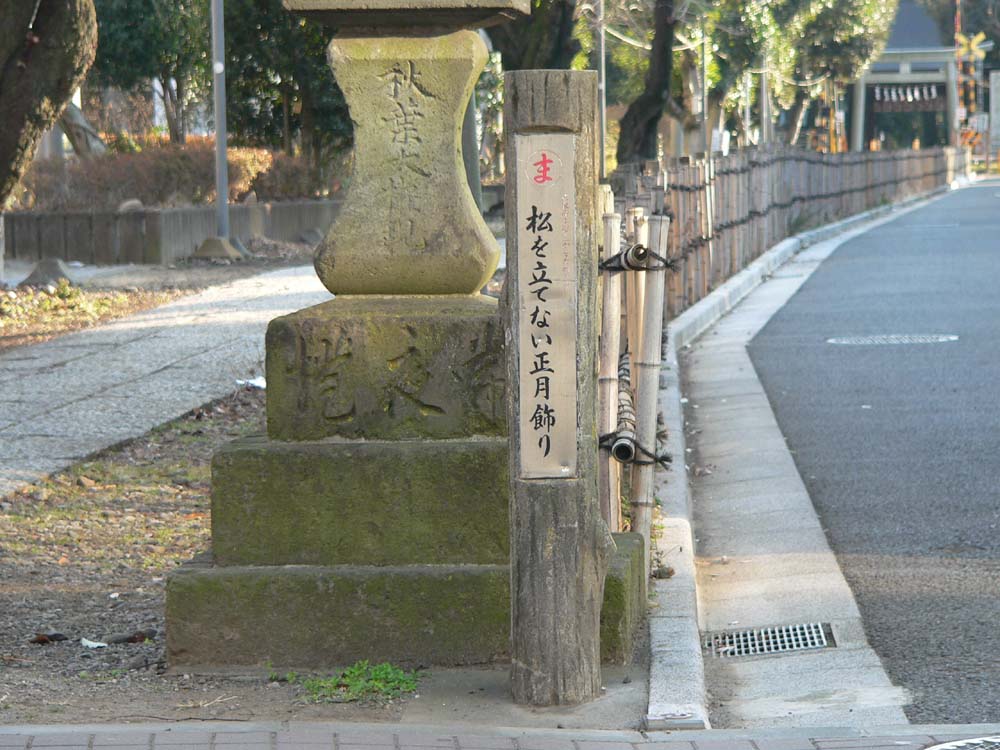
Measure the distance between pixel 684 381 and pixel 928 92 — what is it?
238 feet

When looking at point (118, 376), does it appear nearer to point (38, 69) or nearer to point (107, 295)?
point (38, 69)

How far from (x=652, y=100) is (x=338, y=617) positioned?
2372 cm

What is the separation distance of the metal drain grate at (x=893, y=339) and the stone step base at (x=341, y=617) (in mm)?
9067

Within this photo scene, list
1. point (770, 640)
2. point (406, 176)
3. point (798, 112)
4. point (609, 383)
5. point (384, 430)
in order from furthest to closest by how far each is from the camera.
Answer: point (798, 112), point (609, 383), point (770, 640), point (406, 176), point (384, 430)

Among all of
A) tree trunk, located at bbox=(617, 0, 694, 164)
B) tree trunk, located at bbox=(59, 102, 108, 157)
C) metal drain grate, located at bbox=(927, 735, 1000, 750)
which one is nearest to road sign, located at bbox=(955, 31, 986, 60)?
tree trunk, located at bbox=(617, 0, 694, 164)

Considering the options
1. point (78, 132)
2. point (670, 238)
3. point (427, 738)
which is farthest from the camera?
point (78, 132)

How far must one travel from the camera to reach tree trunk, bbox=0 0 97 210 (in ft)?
48.6

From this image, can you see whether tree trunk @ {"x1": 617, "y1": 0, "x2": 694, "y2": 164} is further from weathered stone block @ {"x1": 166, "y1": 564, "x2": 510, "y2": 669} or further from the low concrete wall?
weathered stone block @ {"x1": 166, "y1": 564, "x2": 510, "y2": 669}

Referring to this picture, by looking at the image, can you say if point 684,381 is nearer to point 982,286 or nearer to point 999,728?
point 982,286

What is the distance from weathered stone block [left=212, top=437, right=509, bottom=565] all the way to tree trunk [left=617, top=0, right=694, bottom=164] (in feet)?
73.6

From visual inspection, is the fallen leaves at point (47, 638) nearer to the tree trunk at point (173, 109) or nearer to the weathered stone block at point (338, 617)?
the weathered stone block at point (338, 617)

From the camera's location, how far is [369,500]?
221 inches

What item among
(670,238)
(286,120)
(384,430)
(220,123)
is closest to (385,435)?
(384,430)

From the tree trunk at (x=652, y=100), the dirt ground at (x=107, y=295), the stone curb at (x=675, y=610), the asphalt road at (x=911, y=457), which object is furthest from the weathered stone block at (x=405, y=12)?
the tree trunk at (x=652, y=100)
